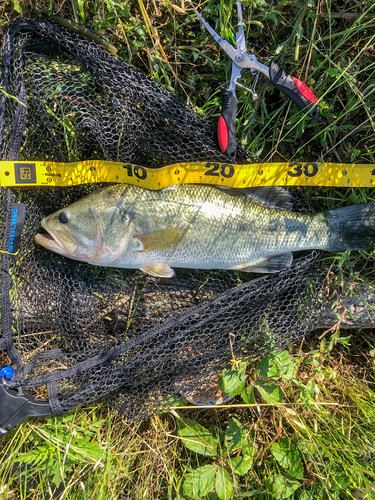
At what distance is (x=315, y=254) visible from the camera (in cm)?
293

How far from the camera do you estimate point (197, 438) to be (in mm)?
2988

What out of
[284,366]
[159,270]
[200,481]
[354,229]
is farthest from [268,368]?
[354,229]

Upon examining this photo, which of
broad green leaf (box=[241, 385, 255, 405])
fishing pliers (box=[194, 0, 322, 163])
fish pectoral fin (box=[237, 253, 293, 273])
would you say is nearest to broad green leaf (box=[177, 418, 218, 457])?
broad green leaf (box=[241, 385, 255, 405])

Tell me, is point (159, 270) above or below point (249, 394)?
above

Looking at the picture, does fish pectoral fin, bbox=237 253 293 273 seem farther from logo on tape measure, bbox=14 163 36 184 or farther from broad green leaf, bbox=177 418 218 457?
logo on tape measure, bbox=14 163 36 184

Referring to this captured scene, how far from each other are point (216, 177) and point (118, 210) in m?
0.98

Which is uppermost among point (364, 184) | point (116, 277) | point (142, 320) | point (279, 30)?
point (279, 30)

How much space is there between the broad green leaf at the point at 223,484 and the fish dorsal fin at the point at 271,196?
2.64 meters

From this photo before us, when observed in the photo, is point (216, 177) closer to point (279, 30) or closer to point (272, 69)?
point (272, 69)

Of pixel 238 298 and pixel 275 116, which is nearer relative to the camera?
pixel 238 298

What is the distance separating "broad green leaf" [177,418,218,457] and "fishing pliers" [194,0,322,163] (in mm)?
2704

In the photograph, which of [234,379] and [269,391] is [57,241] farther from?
[269,391]

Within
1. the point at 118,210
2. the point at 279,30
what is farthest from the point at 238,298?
the point at 279,30

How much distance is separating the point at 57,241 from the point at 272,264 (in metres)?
1.99
